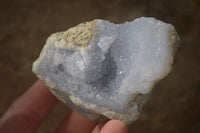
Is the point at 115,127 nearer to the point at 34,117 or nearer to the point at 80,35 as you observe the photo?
the point at 80,35

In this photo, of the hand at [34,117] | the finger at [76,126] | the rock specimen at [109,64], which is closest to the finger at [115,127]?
the rock specimen at [109,64]

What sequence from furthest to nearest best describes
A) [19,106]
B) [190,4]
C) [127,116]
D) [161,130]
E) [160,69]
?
[190,4]
[161,130]
[19,106]
[127,116]
[160,69]

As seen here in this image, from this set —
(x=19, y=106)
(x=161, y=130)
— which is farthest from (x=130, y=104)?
(x=161, y=130)

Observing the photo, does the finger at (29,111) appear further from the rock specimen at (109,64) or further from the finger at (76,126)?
the rock specimen at (109,64)

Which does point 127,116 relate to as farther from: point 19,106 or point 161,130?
point 161,130

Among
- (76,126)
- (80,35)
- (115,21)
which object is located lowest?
(76,126)

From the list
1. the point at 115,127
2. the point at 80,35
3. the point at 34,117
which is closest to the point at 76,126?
the point at 34,117

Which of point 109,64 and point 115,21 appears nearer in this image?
point 109,64
